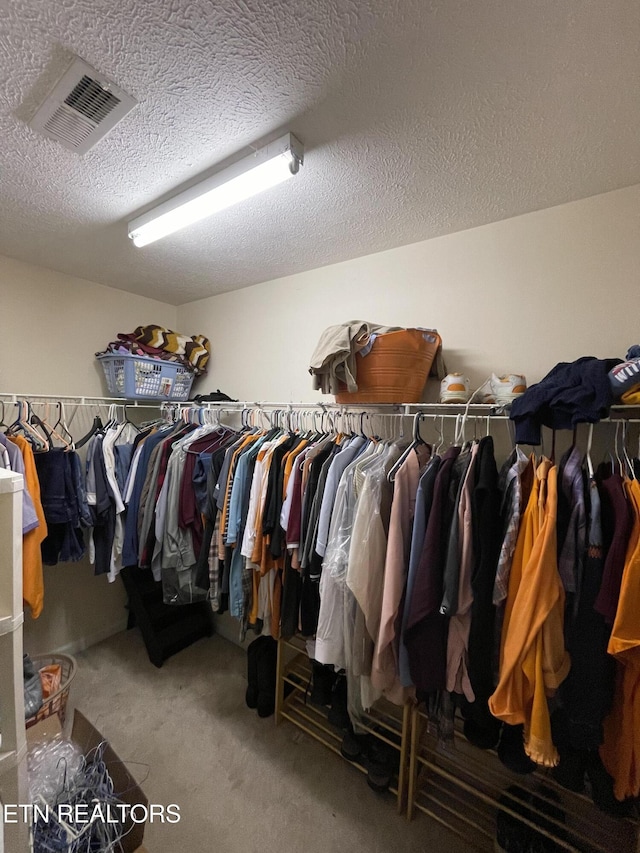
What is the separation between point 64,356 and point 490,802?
3.18 meters

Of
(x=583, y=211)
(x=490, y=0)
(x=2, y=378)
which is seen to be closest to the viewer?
(x=490, y=0)

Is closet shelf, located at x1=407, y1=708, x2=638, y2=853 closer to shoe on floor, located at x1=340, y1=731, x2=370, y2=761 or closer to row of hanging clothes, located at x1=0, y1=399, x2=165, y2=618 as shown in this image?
shoe on floor, located at x1=340, y1=731, x2=370, y2=761

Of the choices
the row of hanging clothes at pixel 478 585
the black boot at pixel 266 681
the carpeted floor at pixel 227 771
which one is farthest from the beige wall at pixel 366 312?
the black boot at pixel 266 681

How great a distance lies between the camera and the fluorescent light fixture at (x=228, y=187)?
1.14 m

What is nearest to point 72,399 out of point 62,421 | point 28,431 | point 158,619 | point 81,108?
point 62,421

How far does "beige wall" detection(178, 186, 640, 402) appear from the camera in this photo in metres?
1.37

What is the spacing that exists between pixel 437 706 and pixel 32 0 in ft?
7.34

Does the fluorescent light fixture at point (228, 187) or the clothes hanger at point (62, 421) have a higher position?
the fluorescent light fixture at point (228, 187)

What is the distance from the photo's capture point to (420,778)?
159cm

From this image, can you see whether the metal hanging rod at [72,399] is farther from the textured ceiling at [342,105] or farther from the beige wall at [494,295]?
the beige wall at [494,295]

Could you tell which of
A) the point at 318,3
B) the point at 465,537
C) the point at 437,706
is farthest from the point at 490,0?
the point at 437,706

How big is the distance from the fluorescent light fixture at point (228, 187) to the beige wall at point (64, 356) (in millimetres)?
1113

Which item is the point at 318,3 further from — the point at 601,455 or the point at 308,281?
the point at 601,455

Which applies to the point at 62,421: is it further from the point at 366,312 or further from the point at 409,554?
the point at 409,554
